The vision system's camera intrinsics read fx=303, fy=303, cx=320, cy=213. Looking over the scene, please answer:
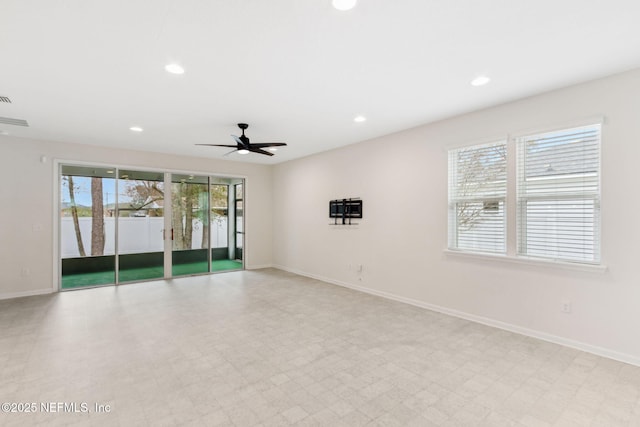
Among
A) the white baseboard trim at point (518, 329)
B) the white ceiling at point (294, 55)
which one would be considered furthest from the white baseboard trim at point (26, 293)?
the white baseboard trim at point (518, 329)

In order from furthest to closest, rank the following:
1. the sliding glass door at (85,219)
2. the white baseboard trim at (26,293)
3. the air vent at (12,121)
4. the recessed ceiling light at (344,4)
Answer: the sliding glass door at (85,219) → the white baseboard trim at (26,293) → the air vent at (12,121) → the recessed ceiling light at (344,4)

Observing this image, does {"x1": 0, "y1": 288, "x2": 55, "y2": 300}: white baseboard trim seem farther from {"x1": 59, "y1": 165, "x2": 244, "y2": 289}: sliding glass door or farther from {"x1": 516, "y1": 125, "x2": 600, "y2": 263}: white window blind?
{"x1": 516, "y1": 125, "x2": 600, "y2": 263}: white window blind

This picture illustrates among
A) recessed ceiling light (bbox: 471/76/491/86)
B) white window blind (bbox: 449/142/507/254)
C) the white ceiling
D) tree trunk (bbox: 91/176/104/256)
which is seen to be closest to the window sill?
white window blind (bbox: 449/142/507/254)

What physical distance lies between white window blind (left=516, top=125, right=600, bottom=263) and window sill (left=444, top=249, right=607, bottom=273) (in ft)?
0.27

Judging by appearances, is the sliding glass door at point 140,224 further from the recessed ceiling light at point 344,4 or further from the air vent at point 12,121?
the recessed ceiling light at point 344,4

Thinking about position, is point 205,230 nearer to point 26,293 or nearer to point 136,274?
point 136,274

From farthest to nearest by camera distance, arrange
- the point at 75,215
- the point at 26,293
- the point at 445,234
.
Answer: the point at 75,215
the point at 26,293
the point at 445,234

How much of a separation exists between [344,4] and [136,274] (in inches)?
273

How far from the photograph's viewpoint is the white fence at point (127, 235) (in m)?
5.92

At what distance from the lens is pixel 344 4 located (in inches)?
76.5

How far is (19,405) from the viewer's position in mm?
2217

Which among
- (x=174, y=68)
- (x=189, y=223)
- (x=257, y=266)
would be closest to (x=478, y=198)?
(x=174, y=68)

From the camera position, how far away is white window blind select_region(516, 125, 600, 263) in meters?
3.11

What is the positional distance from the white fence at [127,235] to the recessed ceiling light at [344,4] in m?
6.01
